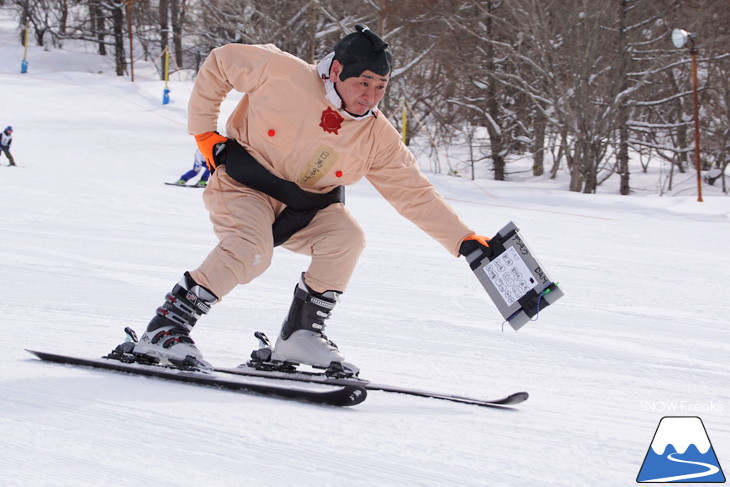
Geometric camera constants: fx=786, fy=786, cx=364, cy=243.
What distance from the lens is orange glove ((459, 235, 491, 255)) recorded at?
11.2ft

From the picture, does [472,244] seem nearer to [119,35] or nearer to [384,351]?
[384,351]

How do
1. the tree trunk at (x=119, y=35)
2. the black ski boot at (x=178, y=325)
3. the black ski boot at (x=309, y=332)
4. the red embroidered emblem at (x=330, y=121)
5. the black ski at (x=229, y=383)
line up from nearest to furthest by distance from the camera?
the black ski at (x=229, y=383) < the black ski boot at (x=178, y=325) < the red embroidered emblem at (x=330, y=121) < the black ski boot at (x=309, y=332) < the tree trunk at (x=119, y=35)

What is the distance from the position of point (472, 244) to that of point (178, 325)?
132 cm

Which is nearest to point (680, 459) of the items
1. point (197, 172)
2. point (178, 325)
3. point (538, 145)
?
point (178, 325)

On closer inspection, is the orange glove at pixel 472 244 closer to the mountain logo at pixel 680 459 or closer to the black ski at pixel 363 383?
the black ski at pixel 363 383

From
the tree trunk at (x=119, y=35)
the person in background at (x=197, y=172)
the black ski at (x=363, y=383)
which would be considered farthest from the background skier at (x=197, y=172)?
the tree trunk at (x=119, y=35)

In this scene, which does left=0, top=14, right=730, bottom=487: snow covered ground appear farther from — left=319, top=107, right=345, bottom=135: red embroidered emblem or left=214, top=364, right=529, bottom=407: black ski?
left=319, top=107, right=345, bottom=135: red embroidered emblem

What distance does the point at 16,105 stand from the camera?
22047mm

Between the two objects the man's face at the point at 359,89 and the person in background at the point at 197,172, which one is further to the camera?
the person in background at the point at 197,172

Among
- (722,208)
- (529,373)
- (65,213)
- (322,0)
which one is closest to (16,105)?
(322,0)

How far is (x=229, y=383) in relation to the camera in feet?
10.2

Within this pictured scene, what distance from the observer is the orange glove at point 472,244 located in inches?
135

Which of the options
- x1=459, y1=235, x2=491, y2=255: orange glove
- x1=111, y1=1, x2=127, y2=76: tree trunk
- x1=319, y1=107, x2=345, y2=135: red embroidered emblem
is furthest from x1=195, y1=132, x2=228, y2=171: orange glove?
x1=111, y1=1, x2=127, y2=76: tree trunk

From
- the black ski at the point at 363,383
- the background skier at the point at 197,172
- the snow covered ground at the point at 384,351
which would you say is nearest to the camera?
the snow covered ground at the point at 384,351
